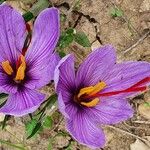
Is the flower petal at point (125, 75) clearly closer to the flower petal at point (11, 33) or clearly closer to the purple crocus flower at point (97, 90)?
the purple crocus flower at point (97, 90)

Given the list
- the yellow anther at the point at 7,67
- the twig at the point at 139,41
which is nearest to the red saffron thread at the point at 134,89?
the yellow anther at the point at 7,67

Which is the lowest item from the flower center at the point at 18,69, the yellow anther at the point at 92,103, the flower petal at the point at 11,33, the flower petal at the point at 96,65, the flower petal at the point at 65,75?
the yellow anther at the point at 92,103

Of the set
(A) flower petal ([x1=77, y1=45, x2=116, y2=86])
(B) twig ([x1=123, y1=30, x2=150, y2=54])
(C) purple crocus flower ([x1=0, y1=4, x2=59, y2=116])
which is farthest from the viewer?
(B) twig ([x1=123, y1=30, x2=150, y2=54])

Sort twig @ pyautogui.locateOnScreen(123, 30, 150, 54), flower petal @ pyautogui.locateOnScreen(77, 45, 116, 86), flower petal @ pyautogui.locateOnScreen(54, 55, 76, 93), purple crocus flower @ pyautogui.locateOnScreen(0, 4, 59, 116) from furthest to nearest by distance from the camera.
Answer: twig @ pyautogui.locateOnScreen(123, 30, 150, 54) → flower petal @ pyautogui.locateOnScreen(77, 45, 116, 86) → purple crocus flower @ pyautogui.locateOnScreen(0, 4, 59, 116) → flower petal @ pyautogui.locateOnScreen(54, 55, 76, 93)

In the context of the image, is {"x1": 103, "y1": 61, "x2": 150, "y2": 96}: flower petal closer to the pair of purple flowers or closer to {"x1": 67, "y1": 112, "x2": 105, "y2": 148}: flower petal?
the pair of purple flowers

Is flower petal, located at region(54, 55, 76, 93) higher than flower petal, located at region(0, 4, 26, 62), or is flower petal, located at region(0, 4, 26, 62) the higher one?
flower petal, located at region(0, 4, 26, 62)

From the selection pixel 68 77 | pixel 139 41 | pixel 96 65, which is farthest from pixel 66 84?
pixel 139 41

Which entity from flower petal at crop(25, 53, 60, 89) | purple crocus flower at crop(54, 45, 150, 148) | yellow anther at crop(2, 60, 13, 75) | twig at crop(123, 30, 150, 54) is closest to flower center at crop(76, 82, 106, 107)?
purple crocus flower at crop(54, 45, 150, 148)

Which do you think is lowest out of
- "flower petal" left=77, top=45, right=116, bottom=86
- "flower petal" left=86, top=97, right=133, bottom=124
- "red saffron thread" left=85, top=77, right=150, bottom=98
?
"flower petal" left=86, top=97, right=133, bottom=124
